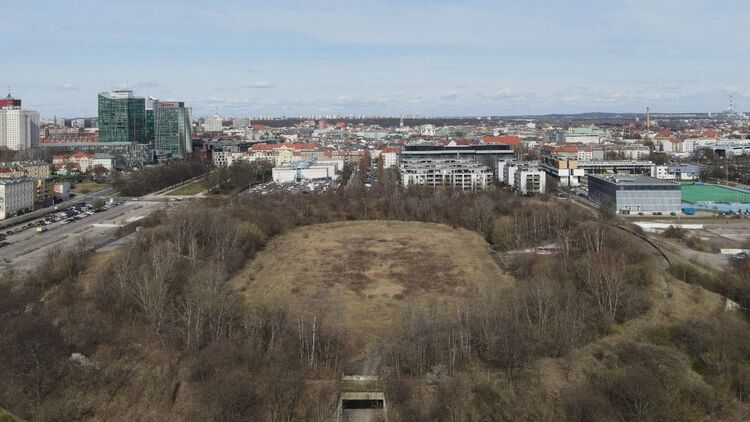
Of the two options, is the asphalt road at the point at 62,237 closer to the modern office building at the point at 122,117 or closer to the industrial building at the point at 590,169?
the industrial building at the point at 590,169

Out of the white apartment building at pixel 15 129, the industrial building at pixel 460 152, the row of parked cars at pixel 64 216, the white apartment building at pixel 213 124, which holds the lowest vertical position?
the row of parked cars at pixel 64 216

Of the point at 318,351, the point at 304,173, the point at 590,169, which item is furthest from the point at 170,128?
the point at 318,351

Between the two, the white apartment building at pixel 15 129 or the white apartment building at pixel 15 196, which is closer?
the white apartment building at pixel 15 196

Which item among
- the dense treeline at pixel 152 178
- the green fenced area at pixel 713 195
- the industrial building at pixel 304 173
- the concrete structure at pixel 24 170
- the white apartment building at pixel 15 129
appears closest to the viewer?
the green fenced area at pixel 713 195

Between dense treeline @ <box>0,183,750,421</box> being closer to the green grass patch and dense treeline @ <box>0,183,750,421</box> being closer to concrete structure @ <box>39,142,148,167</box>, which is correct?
the green grass patch

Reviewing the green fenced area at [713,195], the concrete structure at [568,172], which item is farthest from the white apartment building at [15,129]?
the green fenced area at [713,195]

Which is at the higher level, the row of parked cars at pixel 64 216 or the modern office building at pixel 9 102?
the modern office building at pixel 9 102

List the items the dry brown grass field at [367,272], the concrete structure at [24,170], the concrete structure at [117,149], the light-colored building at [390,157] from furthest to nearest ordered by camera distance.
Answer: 1. the concrete structure at [117,149]
2. the light-colored building at [390,157]
3. the concrete structure at [24,170]
4. the dry brown grass field at [367,272]

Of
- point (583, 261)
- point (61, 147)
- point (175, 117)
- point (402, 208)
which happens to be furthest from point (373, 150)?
point (583, 261)

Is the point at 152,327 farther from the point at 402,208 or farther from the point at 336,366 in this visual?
the point at 402,208
